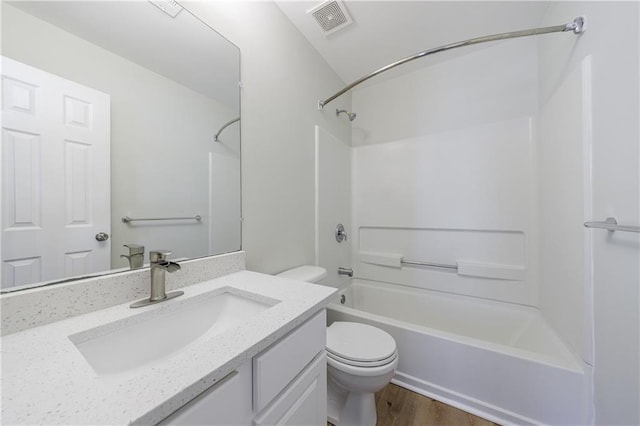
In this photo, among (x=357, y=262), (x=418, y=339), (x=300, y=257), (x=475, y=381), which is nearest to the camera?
(x=475, y=381)

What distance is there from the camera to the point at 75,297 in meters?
0.62

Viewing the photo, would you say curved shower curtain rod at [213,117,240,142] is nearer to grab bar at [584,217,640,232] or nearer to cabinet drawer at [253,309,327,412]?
cabinet drawer at [253,309,327,412]

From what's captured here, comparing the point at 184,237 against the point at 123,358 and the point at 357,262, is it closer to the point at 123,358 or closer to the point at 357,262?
the point at 123,358

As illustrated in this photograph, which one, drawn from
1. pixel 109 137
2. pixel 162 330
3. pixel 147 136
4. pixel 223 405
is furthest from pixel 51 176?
pixel 223 405

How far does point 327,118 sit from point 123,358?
6.03ft

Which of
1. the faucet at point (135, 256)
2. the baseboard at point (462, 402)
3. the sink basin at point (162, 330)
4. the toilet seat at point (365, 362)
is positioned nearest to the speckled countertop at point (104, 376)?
the sink basin at point (162, 330)

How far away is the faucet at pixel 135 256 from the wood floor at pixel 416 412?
49.5 inches

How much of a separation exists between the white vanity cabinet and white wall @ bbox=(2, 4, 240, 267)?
0.57m

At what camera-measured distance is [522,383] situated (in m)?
1.10

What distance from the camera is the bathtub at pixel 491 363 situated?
1029 millimetres

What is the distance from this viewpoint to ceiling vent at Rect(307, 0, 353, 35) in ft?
4.39

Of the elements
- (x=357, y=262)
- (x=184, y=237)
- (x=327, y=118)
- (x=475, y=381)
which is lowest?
(x=475, y=381)

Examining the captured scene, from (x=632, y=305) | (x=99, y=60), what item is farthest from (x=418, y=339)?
(x=99, y=60)

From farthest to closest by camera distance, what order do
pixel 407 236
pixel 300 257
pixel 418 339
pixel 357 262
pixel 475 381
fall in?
pixel 357 262 → pixel 407 236 → pixel 300 257 → pixel 418 339 → pixel 475 381
